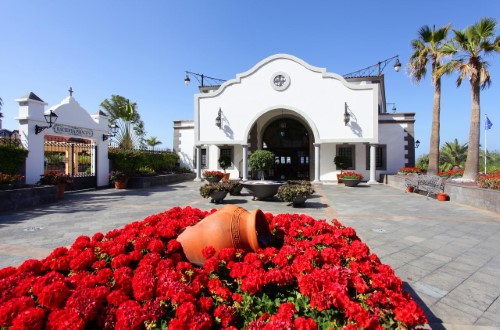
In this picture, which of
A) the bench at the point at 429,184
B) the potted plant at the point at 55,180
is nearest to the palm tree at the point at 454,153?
the bench at the point at 429,184

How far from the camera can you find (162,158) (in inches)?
739

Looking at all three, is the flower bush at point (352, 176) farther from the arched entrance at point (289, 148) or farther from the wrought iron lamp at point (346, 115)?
Answer: the arched entrance at point (289, 148)

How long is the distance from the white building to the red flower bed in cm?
1527

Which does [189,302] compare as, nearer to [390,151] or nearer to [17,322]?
[17,322]

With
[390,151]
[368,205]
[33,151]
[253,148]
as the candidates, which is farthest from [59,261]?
[390,151]

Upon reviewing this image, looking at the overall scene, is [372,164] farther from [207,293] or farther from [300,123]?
[207,293]

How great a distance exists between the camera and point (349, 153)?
61.0 ft

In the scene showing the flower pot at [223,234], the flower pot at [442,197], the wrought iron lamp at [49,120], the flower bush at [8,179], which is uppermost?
the wrought iron lamp at [49,120]

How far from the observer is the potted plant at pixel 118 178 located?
13922mm

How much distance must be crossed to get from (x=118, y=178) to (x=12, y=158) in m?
4.76

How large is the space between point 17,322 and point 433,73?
18674 millimetres

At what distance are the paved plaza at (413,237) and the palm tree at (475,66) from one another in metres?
4.18

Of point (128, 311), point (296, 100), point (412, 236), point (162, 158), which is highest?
point (296, 100)

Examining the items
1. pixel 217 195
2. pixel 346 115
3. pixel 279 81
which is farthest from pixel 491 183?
pixel 279 81
